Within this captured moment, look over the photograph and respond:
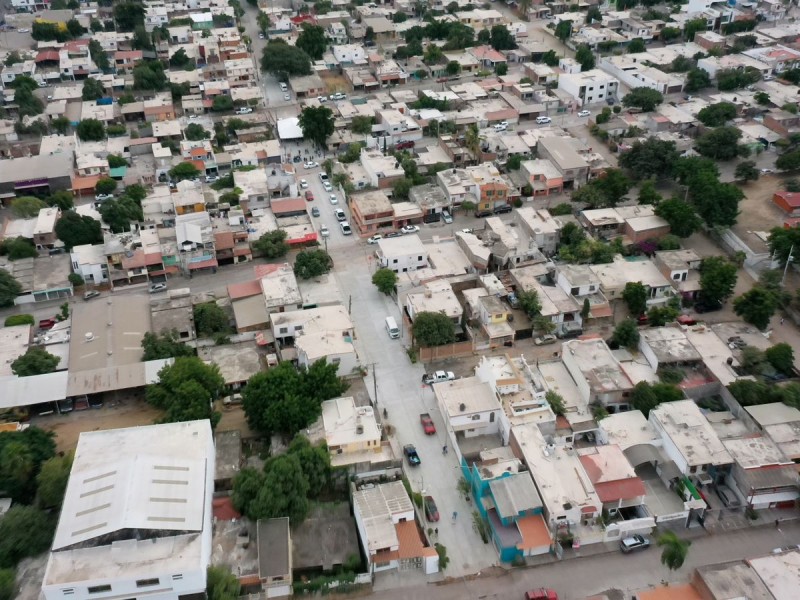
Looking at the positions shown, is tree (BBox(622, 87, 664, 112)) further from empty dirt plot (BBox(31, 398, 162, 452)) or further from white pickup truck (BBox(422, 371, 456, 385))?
empty dirt plot (BBox(31, 398, 162, 452))

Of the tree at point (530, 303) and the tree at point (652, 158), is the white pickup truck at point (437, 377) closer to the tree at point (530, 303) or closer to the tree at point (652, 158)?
the tree at point (530, 303)

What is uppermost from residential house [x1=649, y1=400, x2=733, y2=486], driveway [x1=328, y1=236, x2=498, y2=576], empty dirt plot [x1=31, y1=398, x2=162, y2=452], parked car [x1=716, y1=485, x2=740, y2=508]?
residential house [x1=649, y1=400, x2=733, y2=486]

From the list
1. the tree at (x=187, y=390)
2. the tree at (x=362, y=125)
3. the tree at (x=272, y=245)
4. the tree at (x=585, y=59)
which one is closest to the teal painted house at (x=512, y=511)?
the tree at (x=187, y=390)

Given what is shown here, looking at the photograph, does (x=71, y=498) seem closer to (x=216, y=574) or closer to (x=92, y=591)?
(x=92, y=591)

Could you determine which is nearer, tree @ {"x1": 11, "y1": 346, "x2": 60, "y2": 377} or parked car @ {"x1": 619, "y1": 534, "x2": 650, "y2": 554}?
parked car @ {"x1": 619, "y1": 534, "x2": 650, "y2": 554}

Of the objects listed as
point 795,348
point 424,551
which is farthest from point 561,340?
point 424,551

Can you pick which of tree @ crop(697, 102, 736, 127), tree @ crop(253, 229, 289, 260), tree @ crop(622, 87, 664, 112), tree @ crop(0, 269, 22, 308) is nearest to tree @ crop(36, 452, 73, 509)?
tree @ crop(0, 269, 22, 308)

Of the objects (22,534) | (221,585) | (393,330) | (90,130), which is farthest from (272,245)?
(90,130)

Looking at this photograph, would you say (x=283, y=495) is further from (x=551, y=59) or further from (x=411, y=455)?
(x=551, y=59)
